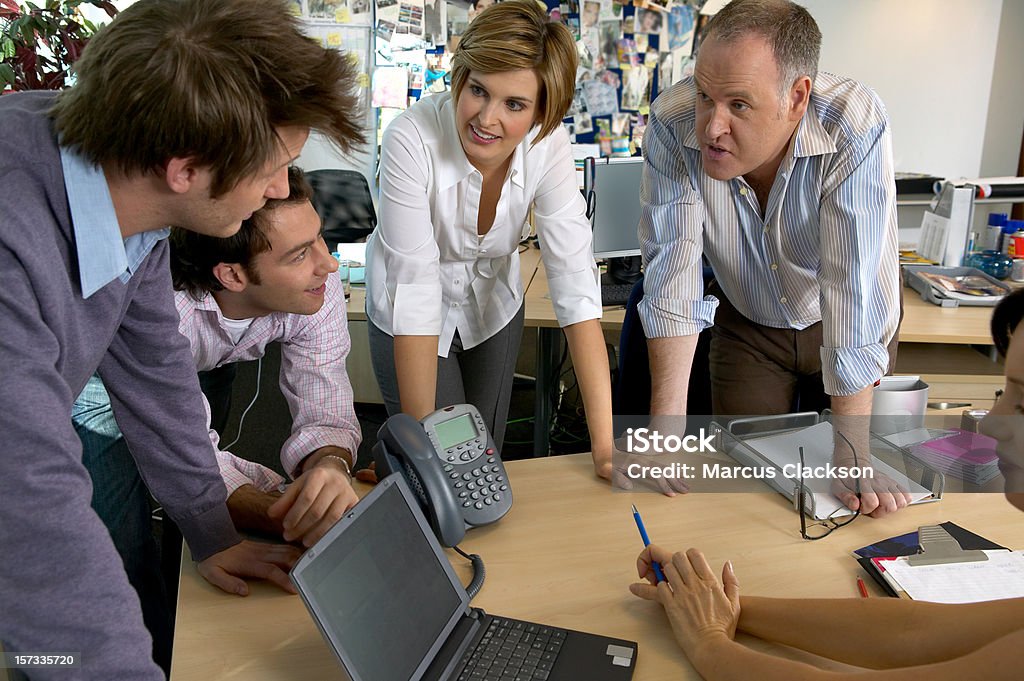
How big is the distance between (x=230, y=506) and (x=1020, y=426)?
3.71 ft

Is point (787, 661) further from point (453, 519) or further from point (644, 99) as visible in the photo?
point (644, 99)

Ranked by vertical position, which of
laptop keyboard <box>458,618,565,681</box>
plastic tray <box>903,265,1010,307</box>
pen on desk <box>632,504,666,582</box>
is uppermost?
plastic tray <box>903,265,1010,307</box>

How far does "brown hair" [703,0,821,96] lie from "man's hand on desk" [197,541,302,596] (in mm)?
1121

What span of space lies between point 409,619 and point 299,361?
2.27 ft

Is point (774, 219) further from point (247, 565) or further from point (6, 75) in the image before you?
point (6, 75)

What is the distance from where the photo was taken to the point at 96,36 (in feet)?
2.73

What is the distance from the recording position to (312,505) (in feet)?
3.91

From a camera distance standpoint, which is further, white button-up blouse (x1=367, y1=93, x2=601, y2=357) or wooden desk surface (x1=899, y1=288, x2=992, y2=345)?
wooden desk surface (x1=899, y1=288, x2=992, y2=345)

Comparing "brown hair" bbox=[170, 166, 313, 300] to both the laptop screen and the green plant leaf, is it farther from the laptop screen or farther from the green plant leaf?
the green plant leaf

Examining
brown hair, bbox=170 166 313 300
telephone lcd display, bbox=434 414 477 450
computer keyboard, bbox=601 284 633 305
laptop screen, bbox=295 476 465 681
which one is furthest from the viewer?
computer keyboard, bbox=601 284 633 305

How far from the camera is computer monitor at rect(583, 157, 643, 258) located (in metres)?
2.92

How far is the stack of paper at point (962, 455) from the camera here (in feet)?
4.56

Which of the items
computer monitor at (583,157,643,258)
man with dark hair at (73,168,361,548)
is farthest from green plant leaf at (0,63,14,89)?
computer monitor at (583,157,643,258)

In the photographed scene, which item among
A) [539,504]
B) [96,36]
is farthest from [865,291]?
[96,36]
